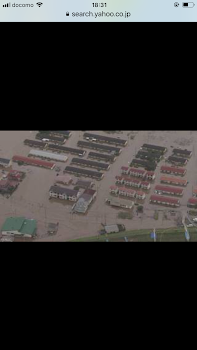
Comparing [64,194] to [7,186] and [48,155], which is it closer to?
[7,186]

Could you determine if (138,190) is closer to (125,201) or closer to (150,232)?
(125,201)

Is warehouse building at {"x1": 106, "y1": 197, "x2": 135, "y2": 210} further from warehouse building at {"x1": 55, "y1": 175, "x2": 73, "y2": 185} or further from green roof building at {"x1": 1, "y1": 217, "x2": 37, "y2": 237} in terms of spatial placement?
green roof building at {"x1": 1, "y1": 217, "x2": 37, "y2": 237}

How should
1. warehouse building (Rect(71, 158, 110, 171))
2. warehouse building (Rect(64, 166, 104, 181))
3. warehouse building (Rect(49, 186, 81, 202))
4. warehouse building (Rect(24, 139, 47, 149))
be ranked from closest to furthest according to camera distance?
warehouse building (Rect(49, 186, 81, 202)) → warehouse building (Rect(64, 166, 104, 181)) → warehouse building (Rect(71, 158, 110, 171)) → warehouse building (Rect(24, 139, 47, 149))

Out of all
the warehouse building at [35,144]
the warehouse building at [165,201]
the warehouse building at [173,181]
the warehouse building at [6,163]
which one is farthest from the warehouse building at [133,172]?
the warehouse building at [6,163]

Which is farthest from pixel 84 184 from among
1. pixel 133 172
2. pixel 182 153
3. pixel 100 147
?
pixel 182 153

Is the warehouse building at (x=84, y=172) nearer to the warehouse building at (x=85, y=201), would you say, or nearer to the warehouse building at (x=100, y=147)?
the warehouse building at (x=85, y=201)

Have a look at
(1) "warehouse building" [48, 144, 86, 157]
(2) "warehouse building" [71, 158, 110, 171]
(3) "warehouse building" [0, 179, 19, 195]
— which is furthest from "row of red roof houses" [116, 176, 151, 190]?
(3) "warehouse building" [0, 179, 19, 195]

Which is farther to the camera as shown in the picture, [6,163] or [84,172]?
[6,163]
